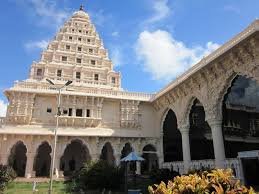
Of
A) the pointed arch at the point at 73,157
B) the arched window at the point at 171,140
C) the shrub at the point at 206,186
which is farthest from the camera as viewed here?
the pointed arch at the point at 73,157

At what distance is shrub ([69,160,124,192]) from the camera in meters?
15.2

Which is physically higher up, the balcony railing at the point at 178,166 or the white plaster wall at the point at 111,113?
the white plaster wall at the point at 111,113

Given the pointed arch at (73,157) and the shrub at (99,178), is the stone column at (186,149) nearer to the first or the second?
the shrub at (99,178)

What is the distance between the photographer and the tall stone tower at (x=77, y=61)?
97.5 feet

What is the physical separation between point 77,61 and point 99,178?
19.5 meters

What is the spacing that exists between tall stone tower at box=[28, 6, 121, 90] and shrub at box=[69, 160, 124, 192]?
45.9 feet

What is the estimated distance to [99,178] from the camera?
49.9 feet

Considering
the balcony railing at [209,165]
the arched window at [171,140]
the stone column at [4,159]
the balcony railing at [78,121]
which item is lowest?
the balcony railing at [209,165]

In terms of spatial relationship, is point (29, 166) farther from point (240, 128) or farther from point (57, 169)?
point (240, 128)

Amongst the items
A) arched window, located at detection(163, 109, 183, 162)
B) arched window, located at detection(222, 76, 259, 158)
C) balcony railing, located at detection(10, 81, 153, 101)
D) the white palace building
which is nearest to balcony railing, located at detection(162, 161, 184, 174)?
the white palace building

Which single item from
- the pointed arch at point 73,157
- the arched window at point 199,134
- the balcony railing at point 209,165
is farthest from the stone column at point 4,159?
the arched window at point 199,134

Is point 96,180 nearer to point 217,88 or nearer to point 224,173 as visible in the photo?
point 217,88

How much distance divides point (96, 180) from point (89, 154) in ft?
27.6

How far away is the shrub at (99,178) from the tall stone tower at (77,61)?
45.9ft
